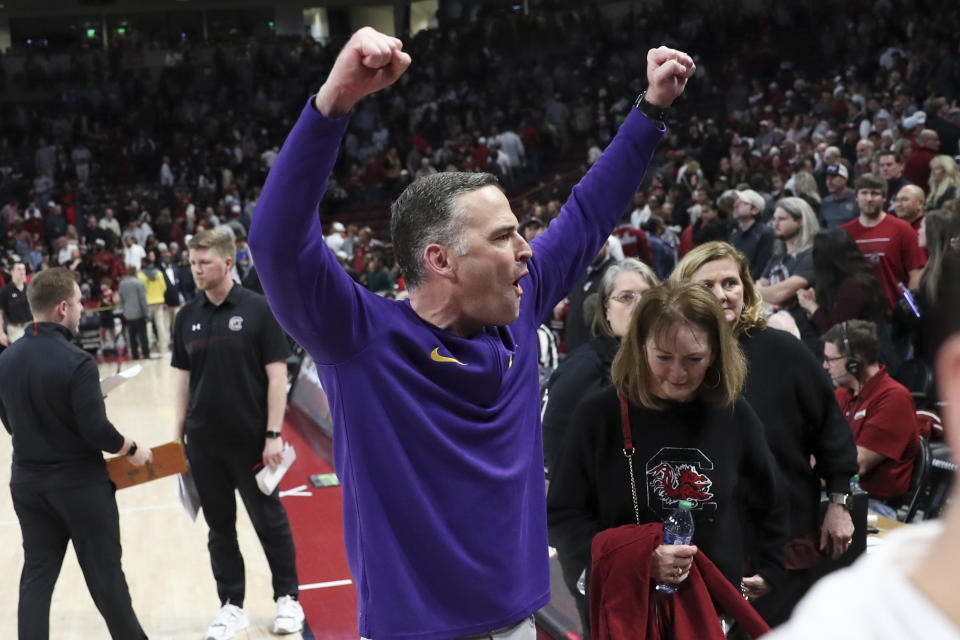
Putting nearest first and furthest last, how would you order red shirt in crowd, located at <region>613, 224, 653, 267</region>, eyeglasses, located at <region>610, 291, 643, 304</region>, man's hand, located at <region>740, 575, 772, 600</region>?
man's hand, located at <region>740, 575, 772, 600</region> < eyeglasses, located at <region>610, 291, 643, 304</region> < red shirt in crowd, located at <region>613, 224, 653, 267</region>

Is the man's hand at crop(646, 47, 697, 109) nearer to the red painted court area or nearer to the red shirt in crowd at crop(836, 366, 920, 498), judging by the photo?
the red shirt in crowd at crop(836, 366, 920, 498)

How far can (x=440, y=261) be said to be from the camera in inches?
78.9

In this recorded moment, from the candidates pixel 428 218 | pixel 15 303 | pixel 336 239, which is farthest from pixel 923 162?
pixel 336 239

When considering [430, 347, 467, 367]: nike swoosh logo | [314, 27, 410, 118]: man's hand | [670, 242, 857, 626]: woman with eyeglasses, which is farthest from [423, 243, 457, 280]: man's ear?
[670, 242, 857, 626]: woman with eyeglasses

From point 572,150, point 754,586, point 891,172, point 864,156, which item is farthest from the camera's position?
point 572,150

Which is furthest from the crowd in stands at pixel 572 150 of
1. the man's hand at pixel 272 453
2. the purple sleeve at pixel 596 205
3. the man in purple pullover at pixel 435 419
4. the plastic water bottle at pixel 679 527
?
the man's hand at pixel 272 453

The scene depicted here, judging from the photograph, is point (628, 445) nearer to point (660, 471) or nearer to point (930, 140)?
point (660, 471)

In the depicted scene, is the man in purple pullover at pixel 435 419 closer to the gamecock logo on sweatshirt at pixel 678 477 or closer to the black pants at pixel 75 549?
the gamecock logo on sweatshirt at pixel 678 477

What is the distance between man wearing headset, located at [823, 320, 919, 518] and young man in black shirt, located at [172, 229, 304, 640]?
2821 millimetres

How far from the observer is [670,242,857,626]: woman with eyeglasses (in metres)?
3.15

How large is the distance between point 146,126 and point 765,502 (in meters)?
27.9

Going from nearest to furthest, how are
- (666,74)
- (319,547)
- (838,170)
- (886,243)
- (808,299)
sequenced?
(666,74) → (319,547) → (808,299) → (886,243) → (838,170)

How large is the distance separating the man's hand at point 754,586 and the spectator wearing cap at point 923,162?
26.3 ft

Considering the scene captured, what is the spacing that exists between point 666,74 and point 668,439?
953 millimetres
